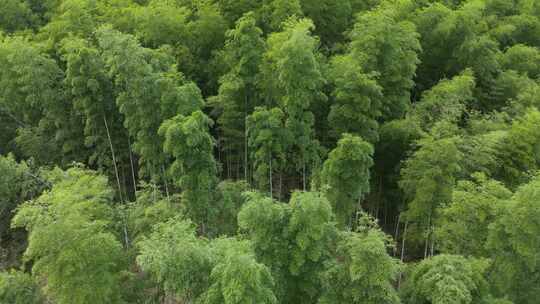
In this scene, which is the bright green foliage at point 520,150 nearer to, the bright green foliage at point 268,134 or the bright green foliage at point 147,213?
the bright green foliage at point 268,134

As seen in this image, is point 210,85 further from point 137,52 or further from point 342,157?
point 342,157

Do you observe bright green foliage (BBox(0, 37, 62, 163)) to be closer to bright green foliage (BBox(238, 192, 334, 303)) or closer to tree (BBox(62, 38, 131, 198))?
tree (BBox(62, 38, 131, 198))

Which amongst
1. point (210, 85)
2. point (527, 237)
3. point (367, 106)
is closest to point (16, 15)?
point (210, 85)

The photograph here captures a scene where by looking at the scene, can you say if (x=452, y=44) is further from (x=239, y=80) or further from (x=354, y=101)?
A: (x=239, y=80)

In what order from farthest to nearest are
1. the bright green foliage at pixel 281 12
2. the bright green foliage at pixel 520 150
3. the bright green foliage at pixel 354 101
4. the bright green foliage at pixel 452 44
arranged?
the bright green foliage at pixel 452 44 < the bright green foliage at pixel 281 12 < the bright green foliage at pixel 354 101 < the bright green foliage at pixel 520 150

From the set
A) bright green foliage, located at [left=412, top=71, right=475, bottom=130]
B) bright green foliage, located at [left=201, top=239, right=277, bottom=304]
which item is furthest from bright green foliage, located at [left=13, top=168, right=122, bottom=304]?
bright green foliage, located at [left=412, top=71, right=475, bottom=130]

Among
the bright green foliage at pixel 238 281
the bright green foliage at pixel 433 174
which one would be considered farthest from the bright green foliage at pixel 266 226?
the bright green foliage at pixel 433 174
